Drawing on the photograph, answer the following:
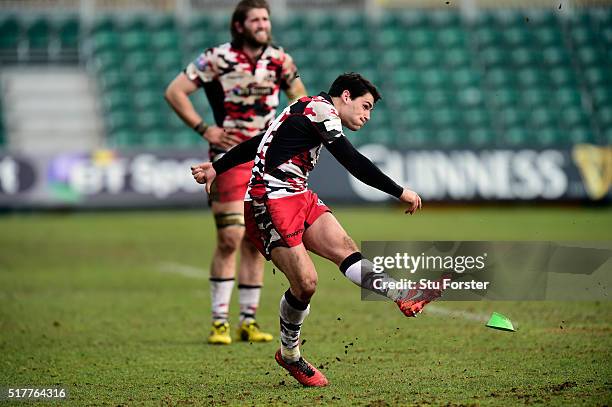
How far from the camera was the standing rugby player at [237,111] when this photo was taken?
9.01 meters

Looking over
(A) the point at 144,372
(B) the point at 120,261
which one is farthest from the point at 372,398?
(B) the point at 120,261

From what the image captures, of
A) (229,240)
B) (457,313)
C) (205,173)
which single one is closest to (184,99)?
(229,240)

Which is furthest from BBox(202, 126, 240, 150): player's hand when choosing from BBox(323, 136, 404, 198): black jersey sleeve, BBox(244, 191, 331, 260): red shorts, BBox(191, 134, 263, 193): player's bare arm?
BBox(323, 136, 404, 198): black jersey sleeve

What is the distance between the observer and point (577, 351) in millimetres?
7898

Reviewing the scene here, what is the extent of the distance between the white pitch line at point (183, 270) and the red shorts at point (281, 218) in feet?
21.1

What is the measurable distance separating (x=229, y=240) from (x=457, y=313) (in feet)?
7.70

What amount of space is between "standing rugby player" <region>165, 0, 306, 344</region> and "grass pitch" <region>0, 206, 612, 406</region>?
1.53ft

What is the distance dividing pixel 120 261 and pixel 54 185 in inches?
297

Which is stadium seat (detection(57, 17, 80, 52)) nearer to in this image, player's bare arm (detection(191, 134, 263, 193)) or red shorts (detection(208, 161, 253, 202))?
red shorts (detection(208, 161, 253, 202))

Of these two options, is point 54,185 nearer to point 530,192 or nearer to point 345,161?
point 530,192

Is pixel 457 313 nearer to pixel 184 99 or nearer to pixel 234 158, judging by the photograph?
pixel 184 99

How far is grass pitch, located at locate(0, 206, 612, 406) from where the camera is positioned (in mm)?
6633

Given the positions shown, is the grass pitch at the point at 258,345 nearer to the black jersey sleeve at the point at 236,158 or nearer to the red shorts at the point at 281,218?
the red shorts at the point at 281,218

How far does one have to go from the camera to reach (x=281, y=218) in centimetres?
692
